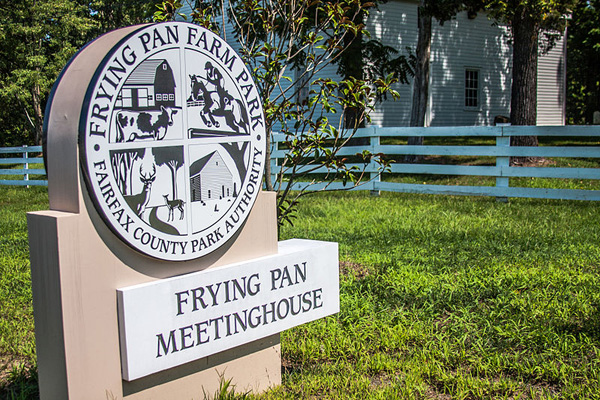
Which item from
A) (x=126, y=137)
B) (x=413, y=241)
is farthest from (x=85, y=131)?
(x=413, y=241)

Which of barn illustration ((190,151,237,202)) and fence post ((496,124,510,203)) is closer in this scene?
barn illustration ((190,151,237,202))

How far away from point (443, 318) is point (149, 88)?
2642mm

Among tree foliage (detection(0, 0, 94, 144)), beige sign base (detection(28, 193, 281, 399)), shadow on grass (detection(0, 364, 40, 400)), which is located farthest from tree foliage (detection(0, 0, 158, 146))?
beige sign base (detection(28, 193, 281, 399))

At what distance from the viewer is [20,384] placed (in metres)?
3.38

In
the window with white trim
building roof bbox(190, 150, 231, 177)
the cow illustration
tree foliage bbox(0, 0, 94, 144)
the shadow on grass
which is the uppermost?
tree foliage bbox(0, 0, 94, 144)

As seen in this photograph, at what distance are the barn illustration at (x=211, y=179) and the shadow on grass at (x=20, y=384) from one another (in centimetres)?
139

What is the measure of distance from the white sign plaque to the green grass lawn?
399 mm

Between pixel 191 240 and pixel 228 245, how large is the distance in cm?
27

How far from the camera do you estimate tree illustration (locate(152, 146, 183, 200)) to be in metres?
2.66

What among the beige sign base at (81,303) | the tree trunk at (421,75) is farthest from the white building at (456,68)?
the beige sign base at (81,303)

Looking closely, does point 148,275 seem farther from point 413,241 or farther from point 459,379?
point 413,241

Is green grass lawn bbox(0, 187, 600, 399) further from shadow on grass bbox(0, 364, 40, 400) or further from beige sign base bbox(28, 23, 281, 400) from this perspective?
beige sign base bbox(28, 23, 281, 400)

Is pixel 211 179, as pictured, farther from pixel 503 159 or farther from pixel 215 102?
pixel 503 159

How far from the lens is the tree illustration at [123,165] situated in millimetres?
2510
